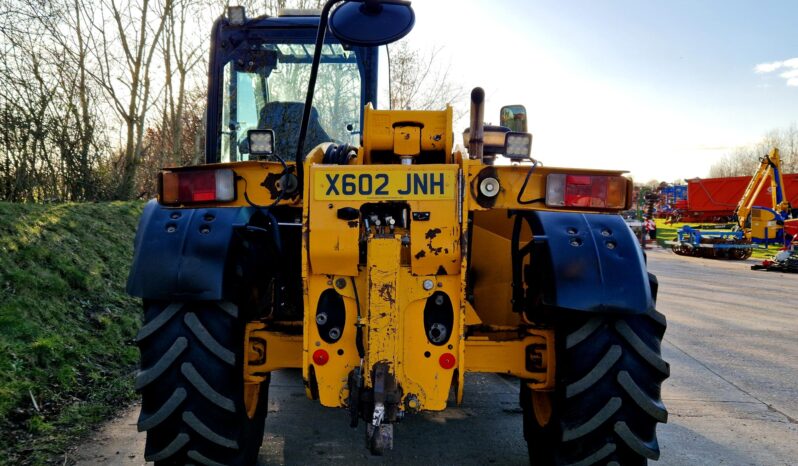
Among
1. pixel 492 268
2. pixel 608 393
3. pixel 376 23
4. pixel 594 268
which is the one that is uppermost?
pixel 376 23

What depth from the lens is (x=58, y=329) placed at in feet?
15.3

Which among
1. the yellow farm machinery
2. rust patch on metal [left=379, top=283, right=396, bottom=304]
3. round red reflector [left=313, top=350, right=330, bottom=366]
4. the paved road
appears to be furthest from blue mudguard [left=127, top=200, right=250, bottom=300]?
the yellow farm machinery

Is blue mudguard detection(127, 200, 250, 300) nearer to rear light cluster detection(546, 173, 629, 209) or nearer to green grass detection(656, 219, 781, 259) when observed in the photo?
rear light cluster detection(546, 173, 629, 209)

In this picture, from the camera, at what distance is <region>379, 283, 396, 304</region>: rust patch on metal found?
217 cm

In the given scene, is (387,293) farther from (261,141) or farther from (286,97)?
(286,97)

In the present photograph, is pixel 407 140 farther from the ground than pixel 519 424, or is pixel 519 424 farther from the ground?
pixel 407 140

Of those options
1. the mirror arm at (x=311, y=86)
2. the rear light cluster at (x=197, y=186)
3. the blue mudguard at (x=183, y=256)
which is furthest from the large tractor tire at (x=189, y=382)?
the mirror arm at (x=311, y=86)

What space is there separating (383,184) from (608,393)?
1.28 metres

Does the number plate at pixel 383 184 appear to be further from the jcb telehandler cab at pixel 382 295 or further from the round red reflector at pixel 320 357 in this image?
the round red reflector at pixel 320 357

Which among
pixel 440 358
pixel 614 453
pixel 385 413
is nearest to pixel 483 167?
pixel 440 358

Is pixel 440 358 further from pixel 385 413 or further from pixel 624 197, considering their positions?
pixel 624 197

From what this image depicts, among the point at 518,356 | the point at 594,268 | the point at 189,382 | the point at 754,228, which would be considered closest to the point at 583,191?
the point at 594,268

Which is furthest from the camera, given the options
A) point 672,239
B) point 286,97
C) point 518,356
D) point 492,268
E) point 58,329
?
point 672,239

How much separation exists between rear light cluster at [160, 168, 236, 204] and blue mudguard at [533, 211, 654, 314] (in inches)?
55.1
